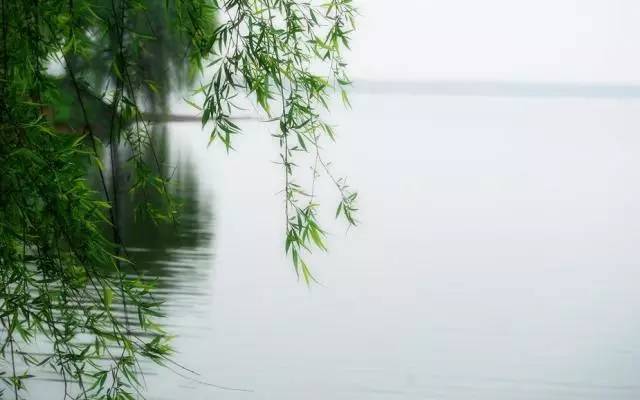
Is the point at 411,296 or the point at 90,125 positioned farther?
the point at 411,296

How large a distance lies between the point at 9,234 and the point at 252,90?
687 millimetres

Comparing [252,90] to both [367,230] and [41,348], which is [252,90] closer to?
[41,348]

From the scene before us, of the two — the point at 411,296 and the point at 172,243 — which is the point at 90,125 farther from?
the point at 172,243

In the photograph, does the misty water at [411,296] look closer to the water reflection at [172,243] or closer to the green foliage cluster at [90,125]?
the water reflection at [172,243]

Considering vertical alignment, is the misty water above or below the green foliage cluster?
below

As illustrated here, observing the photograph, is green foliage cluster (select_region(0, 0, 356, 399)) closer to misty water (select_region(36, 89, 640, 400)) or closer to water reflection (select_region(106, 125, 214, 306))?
misty water (select_region(36, 89, 640, 400))

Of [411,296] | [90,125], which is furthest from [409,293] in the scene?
[90,125]

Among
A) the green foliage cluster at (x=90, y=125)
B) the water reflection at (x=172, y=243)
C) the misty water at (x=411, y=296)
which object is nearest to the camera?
the green foliage cluster at (x=90, y=125)

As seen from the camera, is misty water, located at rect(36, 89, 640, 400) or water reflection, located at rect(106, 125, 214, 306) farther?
water reflection, located at rect(106, 125, 214, 306)

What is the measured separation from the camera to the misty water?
5793 millimetres

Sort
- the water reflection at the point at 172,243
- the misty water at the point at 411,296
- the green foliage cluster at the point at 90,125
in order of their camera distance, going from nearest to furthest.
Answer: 1. the green foliage cluster at the point at 90,125
2. the misty water at the point at 411,296
3. the water reflection at the point at 172,243

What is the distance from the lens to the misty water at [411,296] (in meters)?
5.79

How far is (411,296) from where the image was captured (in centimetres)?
827

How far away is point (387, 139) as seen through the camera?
3225 cm
